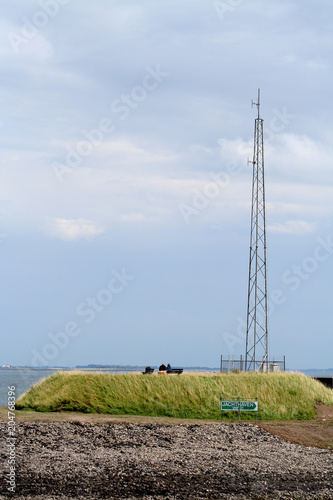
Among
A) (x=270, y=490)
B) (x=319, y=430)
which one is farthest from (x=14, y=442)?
(x=319, y=430)

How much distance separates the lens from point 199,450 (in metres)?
25.0

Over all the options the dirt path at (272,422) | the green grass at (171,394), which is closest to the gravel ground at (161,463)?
the dirt path at (272,422)

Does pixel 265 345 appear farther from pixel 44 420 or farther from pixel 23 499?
pixel 23 499

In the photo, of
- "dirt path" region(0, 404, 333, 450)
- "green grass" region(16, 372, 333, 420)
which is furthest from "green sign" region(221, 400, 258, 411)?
"green grass" region(16, 372, 333, 420)

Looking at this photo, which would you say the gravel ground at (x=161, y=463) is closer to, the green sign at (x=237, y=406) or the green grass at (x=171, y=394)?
the green sign at (x=237, y=406)

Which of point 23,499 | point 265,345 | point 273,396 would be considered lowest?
point 23,499

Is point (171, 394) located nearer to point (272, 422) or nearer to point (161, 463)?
point (272, 422)

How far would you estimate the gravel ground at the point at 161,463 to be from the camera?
1970 centimetres

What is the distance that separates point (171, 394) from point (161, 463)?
12.7 m

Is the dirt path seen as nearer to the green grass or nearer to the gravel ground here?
the gravel ground

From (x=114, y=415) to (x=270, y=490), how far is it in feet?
46.9

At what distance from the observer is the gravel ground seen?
1970cm

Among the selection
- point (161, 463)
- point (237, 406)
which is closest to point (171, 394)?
point (237, 406)

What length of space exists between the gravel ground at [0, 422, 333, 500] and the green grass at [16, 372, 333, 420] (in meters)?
5.37
